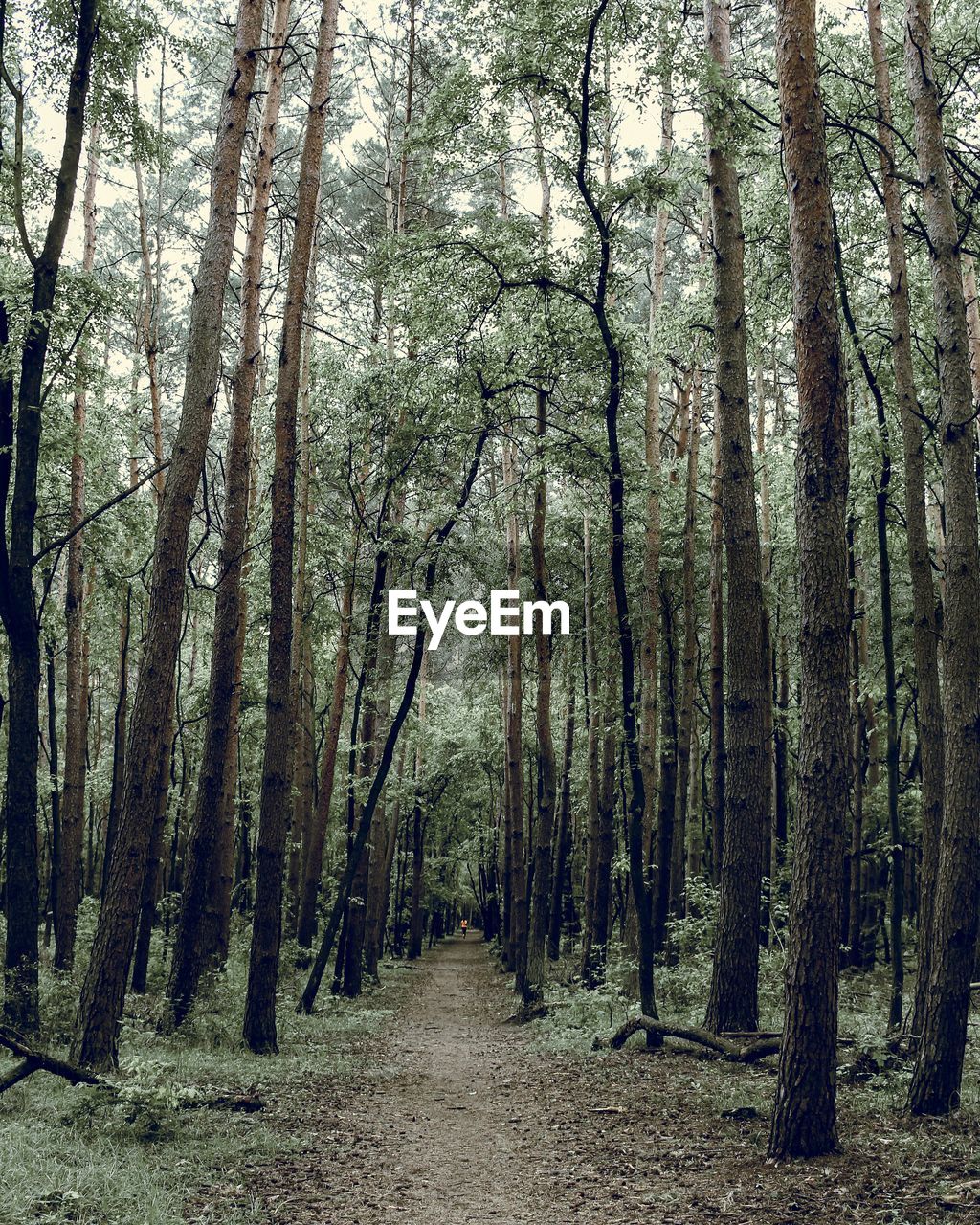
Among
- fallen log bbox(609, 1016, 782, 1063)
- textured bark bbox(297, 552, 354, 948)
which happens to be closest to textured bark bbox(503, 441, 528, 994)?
textured bark bbox(297, 552, 354, 948)

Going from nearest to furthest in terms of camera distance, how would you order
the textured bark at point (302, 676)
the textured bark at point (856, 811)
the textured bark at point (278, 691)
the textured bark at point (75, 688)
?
the textured bark at point (278, 691)
the textured bark at point (75, 688)
the textured bark at point (302, 676)
the textured bark at point (856, 811)

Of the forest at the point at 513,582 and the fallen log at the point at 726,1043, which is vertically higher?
the forest at the point at 513,582

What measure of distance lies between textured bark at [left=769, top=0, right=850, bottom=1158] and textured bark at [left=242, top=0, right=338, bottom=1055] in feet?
21.4

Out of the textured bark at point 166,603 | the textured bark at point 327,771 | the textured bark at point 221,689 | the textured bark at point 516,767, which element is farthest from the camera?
the textured bark at point 516,767

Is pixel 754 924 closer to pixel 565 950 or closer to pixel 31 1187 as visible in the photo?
pixel 31 1187

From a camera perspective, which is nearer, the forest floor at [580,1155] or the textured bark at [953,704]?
the forest floor at [580,1155]

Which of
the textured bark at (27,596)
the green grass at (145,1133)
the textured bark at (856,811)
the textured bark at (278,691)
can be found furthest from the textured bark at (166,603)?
the textured bark at (856,811)

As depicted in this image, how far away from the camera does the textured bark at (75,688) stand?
14.3 metres

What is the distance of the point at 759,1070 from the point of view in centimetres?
890

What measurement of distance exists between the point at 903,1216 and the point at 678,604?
17.1 meters

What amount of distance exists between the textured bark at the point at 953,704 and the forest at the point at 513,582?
0.03 m

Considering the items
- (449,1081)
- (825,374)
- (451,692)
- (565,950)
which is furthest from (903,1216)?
(451,692)

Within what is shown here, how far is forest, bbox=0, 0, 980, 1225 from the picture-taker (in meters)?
6.31

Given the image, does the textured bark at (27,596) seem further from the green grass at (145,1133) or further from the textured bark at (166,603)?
the textured bark at (166,603)
